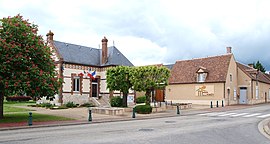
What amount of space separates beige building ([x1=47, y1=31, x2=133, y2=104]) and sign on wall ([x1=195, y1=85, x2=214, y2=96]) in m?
10.3

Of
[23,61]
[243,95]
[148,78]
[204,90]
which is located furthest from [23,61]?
[243,95]

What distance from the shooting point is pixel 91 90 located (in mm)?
35688

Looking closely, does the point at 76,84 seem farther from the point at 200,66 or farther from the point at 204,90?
the point at 200,66

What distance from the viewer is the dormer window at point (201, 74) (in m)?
41.0

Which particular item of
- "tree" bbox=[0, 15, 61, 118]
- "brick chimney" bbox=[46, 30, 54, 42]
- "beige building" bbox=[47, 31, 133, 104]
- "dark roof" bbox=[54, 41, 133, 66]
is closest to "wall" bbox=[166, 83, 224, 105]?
"dark roof" bbox=[54, 41, 133, 66]

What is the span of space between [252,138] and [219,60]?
31.2 meters

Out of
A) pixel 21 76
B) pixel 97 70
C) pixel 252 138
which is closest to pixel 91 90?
pixel 97 70

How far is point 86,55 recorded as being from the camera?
120ft

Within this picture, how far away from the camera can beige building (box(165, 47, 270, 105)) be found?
130 ft

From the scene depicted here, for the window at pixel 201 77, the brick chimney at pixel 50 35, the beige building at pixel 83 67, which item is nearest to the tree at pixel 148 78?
the beige building at pixel 83 67

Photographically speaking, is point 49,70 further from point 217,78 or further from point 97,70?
point 217,78

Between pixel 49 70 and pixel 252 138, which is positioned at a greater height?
pixel 49 70

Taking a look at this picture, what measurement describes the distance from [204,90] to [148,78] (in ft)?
52.0

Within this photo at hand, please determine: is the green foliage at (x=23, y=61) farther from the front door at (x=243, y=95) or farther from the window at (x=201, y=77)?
the front door at (x=243, y=95)
